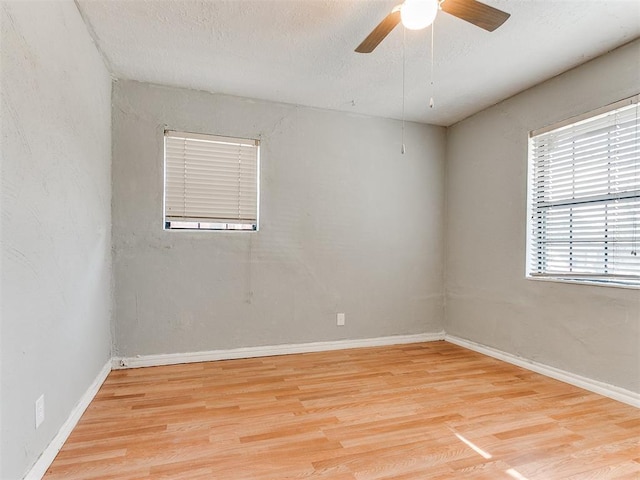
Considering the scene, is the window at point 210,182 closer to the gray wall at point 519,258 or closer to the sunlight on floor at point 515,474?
the gray wall at point 519,258

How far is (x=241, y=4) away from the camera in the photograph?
6.91 feet

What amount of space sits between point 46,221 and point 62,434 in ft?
3.73

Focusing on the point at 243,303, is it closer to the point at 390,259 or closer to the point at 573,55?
the point at 390,259

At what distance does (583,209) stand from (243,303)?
9.86 ft

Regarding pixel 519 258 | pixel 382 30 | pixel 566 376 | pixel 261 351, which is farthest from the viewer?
pixel 261 351

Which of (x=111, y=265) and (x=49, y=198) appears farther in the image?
(x=111, y=265)

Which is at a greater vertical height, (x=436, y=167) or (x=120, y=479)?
(x=436, y=167)

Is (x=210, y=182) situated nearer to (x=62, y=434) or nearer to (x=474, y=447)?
(x=62, y=434)

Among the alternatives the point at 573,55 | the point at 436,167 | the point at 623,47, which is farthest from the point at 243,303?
the point at 623,47

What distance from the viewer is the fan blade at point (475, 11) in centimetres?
164

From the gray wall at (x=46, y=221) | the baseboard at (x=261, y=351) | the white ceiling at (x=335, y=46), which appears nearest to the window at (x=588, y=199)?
the white ceiling at (x=335, y=46)

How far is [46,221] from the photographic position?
176cm

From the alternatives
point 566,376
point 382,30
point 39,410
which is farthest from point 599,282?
point 39,410

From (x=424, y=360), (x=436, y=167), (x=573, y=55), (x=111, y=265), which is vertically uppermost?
(x=573, y=55)
